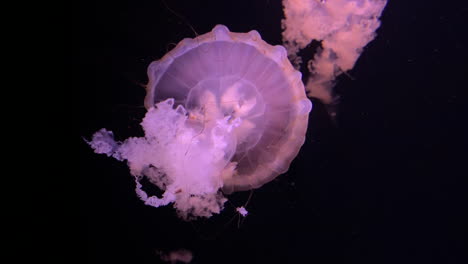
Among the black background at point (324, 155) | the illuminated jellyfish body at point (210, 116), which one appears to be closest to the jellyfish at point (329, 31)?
the black background at point (324, 155)

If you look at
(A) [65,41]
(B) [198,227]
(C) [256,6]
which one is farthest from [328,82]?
(A) [65,41]

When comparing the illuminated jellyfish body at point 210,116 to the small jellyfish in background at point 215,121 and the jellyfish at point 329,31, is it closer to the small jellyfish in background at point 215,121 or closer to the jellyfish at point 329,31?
the small jellyfish in background at point 215,121

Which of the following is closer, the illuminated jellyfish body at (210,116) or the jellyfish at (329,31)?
the illuminated jellyfish body at (210,116)

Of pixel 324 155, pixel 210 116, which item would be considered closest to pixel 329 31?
pixel 324 155

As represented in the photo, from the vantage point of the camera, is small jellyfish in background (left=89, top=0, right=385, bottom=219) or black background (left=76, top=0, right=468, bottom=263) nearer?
small jellyfish in background (left=89, top=0, right=385, bottom=219)

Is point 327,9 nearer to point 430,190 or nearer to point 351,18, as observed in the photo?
point 351,18

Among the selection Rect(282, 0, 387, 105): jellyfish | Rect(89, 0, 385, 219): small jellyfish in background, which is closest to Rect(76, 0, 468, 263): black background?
Rect(282, 0, 387, 105): jellyfish

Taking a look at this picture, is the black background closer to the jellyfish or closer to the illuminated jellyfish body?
the jellyfish
